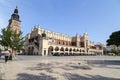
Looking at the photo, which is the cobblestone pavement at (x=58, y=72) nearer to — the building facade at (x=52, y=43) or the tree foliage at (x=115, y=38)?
the tree foliage at (x=115, y=38)

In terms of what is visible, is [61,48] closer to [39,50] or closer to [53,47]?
[53,47]

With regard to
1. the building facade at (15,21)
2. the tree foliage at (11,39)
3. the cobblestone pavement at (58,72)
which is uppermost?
the building facade at (15,21)

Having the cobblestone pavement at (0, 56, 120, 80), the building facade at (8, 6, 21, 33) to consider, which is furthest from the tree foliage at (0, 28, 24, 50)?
the building facade at (8, 6, 21, 33)

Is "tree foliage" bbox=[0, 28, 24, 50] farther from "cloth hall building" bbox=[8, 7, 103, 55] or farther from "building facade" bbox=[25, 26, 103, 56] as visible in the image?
"building facade" bbox=[25, 26, 103, 56]

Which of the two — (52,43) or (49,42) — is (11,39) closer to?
(49,42)

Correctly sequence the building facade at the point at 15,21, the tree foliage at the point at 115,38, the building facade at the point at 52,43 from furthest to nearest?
the building facade at the point at 15,21
the building facade at the point at 52,43
the tree foliage at the point at 115,38

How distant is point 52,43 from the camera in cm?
8006

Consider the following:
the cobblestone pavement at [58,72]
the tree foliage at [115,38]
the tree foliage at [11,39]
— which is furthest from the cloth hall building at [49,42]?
the cobblestone pavement at [58,72]

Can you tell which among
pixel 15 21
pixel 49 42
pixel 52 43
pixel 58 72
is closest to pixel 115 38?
pixel 58 72

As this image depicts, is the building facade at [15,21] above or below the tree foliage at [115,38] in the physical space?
above

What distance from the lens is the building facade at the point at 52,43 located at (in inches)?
2970

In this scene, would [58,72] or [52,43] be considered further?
[52,43]

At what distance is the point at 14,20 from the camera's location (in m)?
90.2

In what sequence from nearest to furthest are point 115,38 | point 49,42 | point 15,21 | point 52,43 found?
point 115,38, point 49,42, point 52,43, point 15,21
